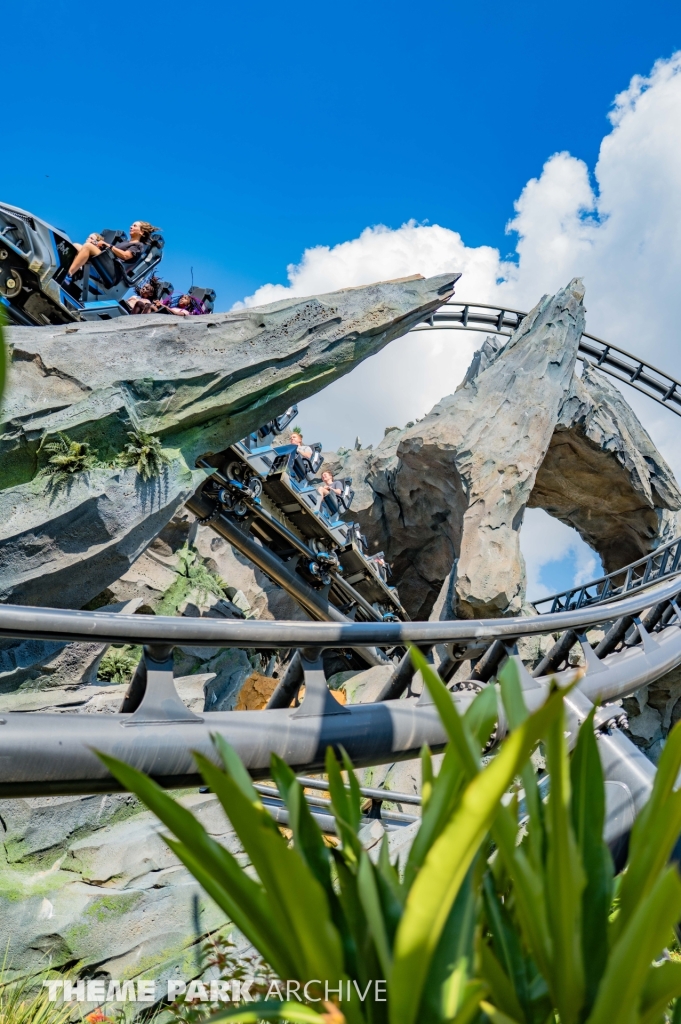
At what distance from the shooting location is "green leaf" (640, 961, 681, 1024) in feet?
3.00

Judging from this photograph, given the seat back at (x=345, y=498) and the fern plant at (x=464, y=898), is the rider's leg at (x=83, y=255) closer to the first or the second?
the seat back at (x=345, y=498)

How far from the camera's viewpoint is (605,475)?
15.0m

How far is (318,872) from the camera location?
1073 mm

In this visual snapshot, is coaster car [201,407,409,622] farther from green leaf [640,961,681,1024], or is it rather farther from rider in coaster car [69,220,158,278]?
green leaf [640,961,681,1024]

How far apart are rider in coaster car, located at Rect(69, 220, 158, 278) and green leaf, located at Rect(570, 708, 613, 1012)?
713cm

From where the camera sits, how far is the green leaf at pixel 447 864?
0.82 meters

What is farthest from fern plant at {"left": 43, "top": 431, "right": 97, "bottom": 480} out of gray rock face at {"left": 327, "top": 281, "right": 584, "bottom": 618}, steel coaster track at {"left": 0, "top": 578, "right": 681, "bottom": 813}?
gray rock face at {"left": 327, "top": 281, "right": 584, "bottom": 618}

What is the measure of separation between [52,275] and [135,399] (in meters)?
1.58

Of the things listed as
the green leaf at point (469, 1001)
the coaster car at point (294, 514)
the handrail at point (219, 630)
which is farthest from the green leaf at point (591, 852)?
the coaster car at point (294, 514)

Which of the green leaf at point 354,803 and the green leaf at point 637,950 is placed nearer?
the green leaf at point 637,950

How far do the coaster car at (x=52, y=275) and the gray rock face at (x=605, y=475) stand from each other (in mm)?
9287

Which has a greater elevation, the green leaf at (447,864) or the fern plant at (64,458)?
the fern plant at (64,458)

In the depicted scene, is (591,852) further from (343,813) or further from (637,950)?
(343,813)

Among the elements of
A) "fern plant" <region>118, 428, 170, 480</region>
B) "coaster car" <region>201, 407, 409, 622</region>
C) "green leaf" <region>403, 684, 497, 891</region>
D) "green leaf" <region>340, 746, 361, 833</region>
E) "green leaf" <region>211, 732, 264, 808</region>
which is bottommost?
Answer: "green leaf" <region>403, 684, 497, 891</region>
